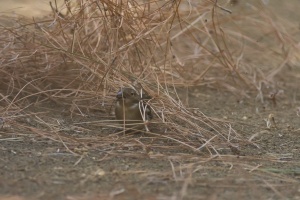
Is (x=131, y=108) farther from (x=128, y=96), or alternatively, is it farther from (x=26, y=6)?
(x=26, y=6)

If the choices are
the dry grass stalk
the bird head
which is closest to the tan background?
the dry grass stalk

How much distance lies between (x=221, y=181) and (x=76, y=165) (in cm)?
47

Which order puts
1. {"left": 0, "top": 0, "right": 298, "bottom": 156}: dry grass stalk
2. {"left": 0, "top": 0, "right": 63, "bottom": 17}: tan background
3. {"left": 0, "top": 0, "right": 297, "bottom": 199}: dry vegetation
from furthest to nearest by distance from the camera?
1. {"left": 0, "top": 0, "right": 63, "bottom": 17}: tan background
2. {"left": 0, "top": 0, "right": 298, "bottom": 156}: dry grass stalk
3. {"left": 0, "top": 0, "right": 297, "bottom": 199}: dry vegetation

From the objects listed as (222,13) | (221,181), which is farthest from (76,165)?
(222,13)

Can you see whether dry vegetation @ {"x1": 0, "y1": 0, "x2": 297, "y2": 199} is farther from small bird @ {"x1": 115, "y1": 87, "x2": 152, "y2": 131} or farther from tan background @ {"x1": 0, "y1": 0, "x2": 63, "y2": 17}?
tan background @ {"x1": 0, "y1": 0, "x2": 63, "y2": 17}

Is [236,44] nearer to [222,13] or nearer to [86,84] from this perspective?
[222,13]

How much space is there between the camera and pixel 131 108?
258 centimetres

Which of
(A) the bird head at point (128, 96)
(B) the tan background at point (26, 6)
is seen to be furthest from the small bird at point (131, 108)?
(B) the tan background at point (26, 6)

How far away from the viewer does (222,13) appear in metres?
3.68

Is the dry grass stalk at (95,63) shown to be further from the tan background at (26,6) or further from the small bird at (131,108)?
the tan background at (26,6)

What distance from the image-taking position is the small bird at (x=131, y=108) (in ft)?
8.43

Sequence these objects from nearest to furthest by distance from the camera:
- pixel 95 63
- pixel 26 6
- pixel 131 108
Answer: pixel 131 108 < pixel 95 63 < pixel 26 6

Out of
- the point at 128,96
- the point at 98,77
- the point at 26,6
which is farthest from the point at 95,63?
the point at 26,6

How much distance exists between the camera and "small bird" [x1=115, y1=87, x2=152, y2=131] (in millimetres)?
2570
